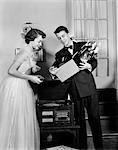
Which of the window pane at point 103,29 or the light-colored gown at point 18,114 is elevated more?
the window pane at point 103,29

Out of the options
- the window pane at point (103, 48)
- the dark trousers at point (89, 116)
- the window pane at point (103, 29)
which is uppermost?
the window pane at point (103, 29)

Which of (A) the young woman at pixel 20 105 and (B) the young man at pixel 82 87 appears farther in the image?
(B) the young man at pixel 82 87

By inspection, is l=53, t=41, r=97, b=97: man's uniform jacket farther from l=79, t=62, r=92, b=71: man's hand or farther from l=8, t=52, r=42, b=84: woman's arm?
l=8, t=52, r=42, b=84: woman's arm

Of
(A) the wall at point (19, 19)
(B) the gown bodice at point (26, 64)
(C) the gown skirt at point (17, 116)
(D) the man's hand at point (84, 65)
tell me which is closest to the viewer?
(C) the gown skirt at point (17, 116)

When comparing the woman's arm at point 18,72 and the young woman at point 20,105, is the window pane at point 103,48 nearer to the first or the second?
the young woman at point 20,105

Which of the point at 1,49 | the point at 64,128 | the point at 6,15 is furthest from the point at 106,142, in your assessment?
the point at 6,15

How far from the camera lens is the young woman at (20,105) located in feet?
8.79

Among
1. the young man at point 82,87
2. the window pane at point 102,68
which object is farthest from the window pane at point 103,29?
the young man at point 82,87

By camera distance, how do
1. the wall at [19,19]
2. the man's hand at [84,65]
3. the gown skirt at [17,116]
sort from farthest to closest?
the wall at [19,19] < the man's hand at [84,65] < the gown skirt at [17,116]

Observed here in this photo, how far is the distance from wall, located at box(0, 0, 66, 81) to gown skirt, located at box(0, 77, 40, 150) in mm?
793

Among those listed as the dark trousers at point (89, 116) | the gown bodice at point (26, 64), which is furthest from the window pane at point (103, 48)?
the gown bodice at point (26, 64)

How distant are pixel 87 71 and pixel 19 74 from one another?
69 centimetres

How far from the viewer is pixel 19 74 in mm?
2750

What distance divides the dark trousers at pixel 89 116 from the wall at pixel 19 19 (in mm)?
959
